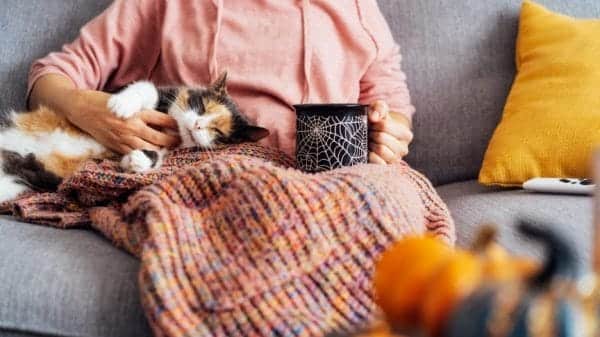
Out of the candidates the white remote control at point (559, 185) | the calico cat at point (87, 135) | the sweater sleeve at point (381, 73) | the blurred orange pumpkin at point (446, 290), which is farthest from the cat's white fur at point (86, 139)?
the blurred orange pumpkin at point (446, 290)

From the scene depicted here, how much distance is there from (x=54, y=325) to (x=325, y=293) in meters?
0.34

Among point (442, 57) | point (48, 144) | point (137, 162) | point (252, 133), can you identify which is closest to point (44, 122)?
point (48, 144)

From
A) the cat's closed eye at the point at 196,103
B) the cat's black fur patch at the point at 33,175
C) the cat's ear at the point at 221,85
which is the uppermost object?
the cat's ear at the point at 221,85

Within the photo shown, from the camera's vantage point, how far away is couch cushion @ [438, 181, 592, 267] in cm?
89

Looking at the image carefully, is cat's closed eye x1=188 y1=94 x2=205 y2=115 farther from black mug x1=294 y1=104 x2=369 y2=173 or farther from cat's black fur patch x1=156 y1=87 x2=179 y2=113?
black mug x1=294 y1=104 x2=369 y2=173

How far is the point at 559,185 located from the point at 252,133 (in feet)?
1.83

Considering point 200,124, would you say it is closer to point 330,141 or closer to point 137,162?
point 137,162

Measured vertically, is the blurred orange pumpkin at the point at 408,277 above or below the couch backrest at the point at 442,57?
above

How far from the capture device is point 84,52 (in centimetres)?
123

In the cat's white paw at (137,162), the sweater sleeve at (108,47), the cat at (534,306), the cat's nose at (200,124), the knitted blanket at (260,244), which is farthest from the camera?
the sweater sleeve at (108,47)

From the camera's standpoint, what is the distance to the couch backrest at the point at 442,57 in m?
1.36

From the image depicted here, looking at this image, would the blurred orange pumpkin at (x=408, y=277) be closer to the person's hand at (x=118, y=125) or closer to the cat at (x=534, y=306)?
the cat at (x=534, y=306)

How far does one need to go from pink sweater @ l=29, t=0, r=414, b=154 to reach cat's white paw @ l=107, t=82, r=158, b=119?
0.12 metres

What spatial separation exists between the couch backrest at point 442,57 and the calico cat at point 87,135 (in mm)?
220
